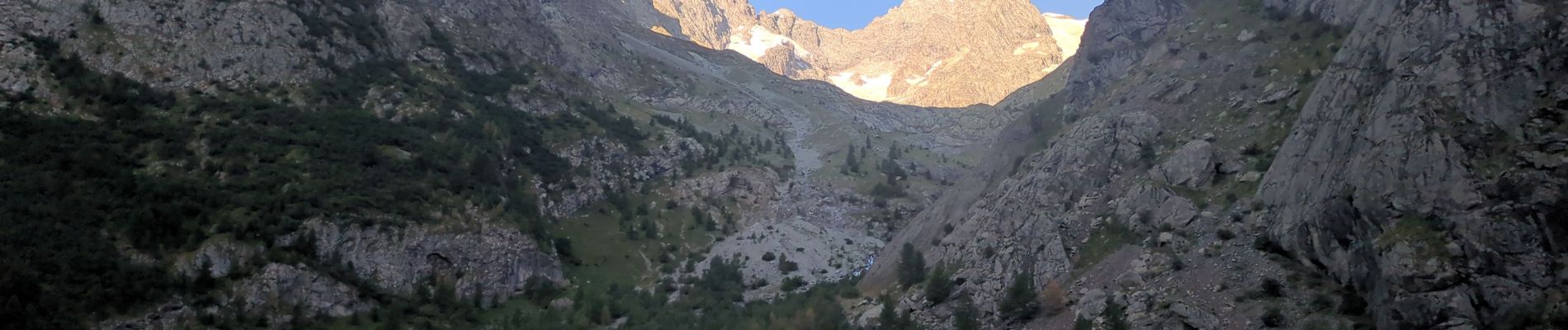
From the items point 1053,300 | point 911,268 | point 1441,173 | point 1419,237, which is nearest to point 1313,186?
point 1441,173

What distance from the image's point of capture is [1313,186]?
3456cm

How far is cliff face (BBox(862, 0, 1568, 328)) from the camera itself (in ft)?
89.6

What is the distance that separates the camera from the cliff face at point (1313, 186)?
27.3m

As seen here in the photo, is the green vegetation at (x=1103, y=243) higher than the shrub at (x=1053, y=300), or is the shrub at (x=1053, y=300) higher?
the green vegetation at (x=1103, y=243)

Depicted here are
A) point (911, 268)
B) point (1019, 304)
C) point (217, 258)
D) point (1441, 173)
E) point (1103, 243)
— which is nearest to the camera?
point (1441, 173)

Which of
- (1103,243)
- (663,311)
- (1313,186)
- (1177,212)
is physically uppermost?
(1313,186)

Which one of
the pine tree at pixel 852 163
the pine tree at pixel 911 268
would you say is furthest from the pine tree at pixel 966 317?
the pine tree at pixel 852 163

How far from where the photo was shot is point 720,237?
310 feet

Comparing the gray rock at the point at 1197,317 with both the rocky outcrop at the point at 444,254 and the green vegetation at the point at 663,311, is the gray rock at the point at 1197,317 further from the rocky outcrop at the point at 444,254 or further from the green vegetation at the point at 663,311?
the rocky outcrop at the point at 444,254

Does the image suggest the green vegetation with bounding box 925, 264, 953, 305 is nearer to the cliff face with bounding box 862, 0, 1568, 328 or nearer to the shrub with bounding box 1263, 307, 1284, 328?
the cliff face with bounding box 862, 0, 1568, 328

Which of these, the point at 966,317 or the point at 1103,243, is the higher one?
the point at 1103,243

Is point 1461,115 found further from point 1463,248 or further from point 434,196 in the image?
point 434,196

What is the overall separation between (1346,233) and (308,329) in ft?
190

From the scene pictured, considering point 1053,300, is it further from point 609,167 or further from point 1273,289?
point 609,167
